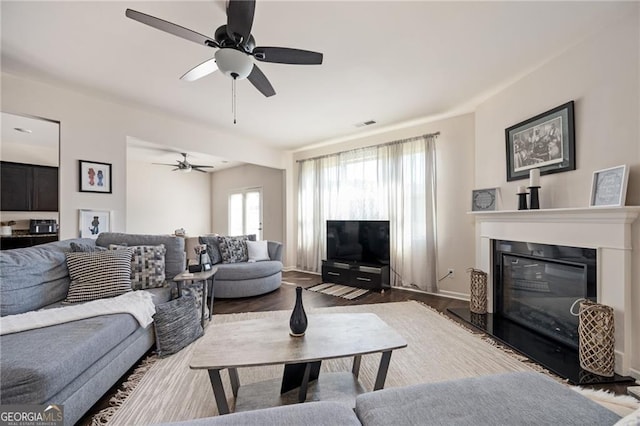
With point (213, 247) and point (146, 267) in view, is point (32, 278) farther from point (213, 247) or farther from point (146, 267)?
point (213, 247)

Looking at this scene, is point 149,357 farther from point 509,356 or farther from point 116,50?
point 509,356

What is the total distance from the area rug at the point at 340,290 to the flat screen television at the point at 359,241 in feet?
1.62

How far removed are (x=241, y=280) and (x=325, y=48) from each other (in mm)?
3093

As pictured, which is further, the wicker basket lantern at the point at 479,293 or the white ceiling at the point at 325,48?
the wicker basket lantern at the point at 479,293

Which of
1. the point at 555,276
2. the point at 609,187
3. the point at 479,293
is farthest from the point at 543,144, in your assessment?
the point at 479,293

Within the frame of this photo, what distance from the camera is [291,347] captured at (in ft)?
4.76

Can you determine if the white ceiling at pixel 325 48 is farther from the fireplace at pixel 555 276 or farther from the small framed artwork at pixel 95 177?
the fireplace at pixel 555 276

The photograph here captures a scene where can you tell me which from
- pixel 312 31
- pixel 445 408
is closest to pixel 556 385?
pixel 445 408

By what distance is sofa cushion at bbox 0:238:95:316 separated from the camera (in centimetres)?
178

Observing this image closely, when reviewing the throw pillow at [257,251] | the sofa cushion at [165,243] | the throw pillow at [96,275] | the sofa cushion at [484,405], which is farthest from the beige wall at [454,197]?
the throw pillow at [96,275]

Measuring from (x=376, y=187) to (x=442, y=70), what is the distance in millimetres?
2205

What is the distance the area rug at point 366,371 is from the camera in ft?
5.15

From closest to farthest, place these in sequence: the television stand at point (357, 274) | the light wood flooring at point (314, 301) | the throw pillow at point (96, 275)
A: the throw pillow at point (96, 275), the light wood flooring at point (314, 301), the television stand at point (357, 274)

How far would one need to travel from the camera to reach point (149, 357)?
2.14 meters
